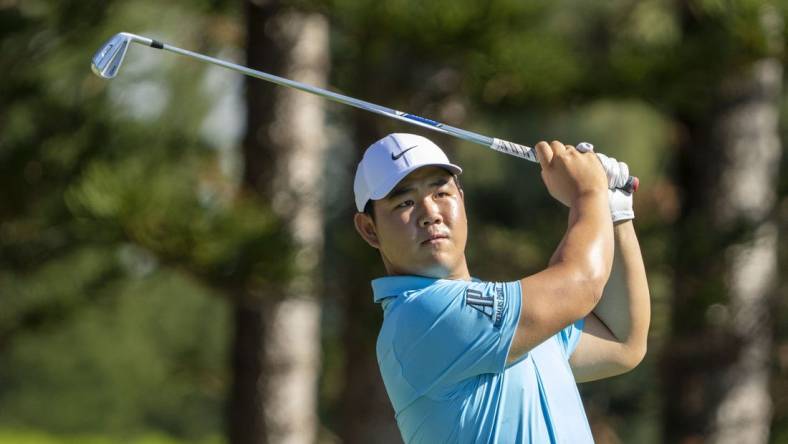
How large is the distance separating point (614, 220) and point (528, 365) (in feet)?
1.37

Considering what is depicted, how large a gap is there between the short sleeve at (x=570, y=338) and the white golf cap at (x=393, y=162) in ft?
1.31

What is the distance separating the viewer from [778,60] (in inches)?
300

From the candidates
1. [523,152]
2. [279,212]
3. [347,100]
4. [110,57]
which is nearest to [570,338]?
[523,152]

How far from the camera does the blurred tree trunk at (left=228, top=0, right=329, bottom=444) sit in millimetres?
7121

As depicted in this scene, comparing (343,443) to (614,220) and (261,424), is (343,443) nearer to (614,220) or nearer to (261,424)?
(261,424)


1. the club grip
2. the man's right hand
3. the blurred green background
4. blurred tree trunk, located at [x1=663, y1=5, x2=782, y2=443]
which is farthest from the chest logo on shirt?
blurred tree trunk, located at [x1=663, y1=5, x2=782, y2=443]

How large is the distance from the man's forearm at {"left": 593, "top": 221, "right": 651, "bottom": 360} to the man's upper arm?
459 millimetres

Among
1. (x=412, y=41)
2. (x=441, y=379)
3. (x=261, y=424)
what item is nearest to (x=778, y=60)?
(x=412, y=41)

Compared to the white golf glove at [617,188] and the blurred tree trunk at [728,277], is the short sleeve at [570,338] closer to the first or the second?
the white golf glove at [617,188]

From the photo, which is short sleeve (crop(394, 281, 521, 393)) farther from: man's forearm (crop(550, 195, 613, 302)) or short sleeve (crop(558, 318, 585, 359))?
short sleeve (crop(558, 318, 585, 359))

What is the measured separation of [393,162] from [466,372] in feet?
1.39

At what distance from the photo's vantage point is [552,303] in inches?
99.5

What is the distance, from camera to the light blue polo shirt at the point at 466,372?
2570mm

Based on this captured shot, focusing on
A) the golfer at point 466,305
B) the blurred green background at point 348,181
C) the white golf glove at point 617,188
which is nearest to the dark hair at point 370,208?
the golfer at point 466,305
